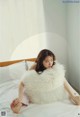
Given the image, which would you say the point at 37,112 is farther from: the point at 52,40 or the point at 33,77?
the point at 52,40

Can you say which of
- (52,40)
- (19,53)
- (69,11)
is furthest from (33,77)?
(69,11)

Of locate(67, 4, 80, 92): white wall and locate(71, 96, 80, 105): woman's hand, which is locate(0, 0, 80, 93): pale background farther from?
locate(71, 96, 80, 105): woman's hand

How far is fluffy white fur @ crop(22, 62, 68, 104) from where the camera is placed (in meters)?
1.89

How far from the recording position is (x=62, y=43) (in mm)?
2961

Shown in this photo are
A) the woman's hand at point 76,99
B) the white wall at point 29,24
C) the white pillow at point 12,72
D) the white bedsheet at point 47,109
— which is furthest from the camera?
the white wall at point 29,24

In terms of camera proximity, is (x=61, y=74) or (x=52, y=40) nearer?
(x=61, y=74)

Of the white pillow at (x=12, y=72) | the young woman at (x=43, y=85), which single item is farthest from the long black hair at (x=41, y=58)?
the white pillow at (x=12, y=72)

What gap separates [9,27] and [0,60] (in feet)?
1.49

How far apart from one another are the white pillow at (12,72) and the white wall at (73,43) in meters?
0.73

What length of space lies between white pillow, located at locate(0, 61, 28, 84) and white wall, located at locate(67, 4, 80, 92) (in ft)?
2.41

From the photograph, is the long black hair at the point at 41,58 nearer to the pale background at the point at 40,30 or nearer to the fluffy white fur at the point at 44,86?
the fluffy white fur at the point at 44,86

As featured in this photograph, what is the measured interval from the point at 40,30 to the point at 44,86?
113cm

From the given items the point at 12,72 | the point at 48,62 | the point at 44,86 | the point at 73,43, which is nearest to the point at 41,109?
the point at 44,86

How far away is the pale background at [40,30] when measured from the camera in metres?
2.65
